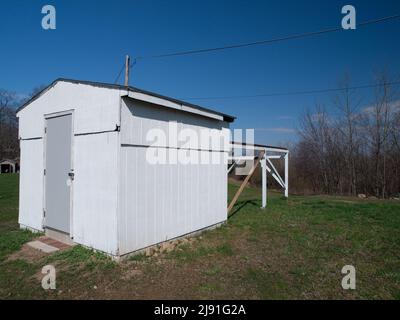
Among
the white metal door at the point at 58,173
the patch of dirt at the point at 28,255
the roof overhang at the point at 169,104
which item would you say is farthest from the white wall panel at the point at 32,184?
the roof overhang at the point at 169,104

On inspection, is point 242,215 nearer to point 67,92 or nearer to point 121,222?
point 121,222

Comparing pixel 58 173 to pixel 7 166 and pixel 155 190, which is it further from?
pixel 7 166

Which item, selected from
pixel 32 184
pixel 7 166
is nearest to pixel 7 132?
pixel 7 166

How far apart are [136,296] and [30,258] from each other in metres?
2.54

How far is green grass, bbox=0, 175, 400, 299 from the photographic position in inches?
146

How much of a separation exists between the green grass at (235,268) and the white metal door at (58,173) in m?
0.83

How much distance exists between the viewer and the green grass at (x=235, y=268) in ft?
12.1

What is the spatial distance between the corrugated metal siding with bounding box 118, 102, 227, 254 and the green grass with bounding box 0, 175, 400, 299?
403mm

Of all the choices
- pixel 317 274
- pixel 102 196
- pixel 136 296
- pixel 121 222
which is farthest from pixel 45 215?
pixel 317 274

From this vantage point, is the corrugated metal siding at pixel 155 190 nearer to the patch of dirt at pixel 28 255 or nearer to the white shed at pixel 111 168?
the white shed at pixel 111 168

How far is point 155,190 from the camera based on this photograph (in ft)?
17.4

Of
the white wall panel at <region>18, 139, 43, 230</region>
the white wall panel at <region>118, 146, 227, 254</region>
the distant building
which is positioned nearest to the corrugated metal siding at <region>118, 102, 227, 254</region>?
the white wall panel at <region>118, 146, 227, 254</region>

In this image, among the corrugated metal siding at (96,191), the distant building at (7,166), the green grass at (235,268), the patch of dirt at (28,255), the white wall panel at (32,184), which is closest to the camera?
the green grass at (235,268)
